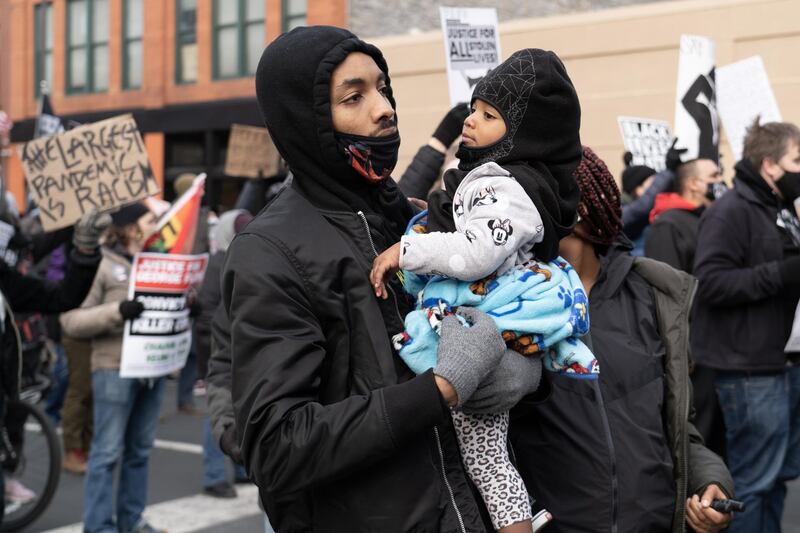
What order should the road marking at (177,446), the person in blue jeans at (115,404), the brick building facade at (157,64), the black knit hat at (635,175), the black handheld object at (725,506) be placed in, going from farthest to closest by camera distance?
the brick building facade at (157,64)
the road marking at (177,446)
the black knit hat at (635,175)
the person in blue jeans at (115,404)
the black handheld object at (725,506)

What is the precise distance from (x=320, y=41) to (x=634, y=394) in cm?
137

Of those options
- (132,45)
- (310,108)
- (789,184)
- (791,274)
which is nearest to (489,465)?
(310,108)

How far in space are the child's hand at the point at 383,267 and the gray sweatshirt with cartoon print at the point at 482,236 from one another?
2 centimetres

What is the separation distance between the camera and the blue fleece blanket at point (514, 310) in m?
2.21

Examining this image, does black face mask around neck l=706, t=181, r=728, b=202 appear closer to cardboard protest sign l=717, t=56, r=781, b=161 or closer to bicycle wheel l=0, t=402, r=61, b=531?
cardboard protest sign l=717, t=56, r=781, b=161

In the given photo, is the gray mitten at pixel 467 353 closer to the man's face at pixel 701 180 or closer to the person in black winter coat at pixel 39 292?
the person in black winter coat at pixel 39 292

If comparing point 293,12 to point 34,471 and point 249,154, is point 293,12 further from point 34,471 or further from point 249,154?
point 34,471

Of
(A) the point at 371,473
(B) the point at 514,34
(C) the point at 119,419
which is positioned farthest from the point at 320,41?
(B) the point at 514,34

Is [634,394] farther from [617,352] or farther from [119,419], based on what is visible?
[119,419]

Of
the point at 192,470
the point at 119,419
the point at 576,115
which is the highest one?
the point at 576,115

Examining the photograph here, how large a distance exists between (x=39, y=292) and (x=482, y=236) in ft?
12.7

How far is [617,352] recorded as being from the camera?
2922 millimetres

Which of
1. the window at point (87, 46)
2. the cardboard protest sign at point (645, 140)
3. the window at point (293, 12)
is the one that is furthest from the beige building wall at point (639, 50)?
the window at point (87, 46)

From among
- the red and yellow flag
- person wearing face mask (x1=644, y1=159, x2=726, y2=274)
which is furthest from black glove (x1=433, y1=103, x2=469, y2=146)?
the red and yellow flag
